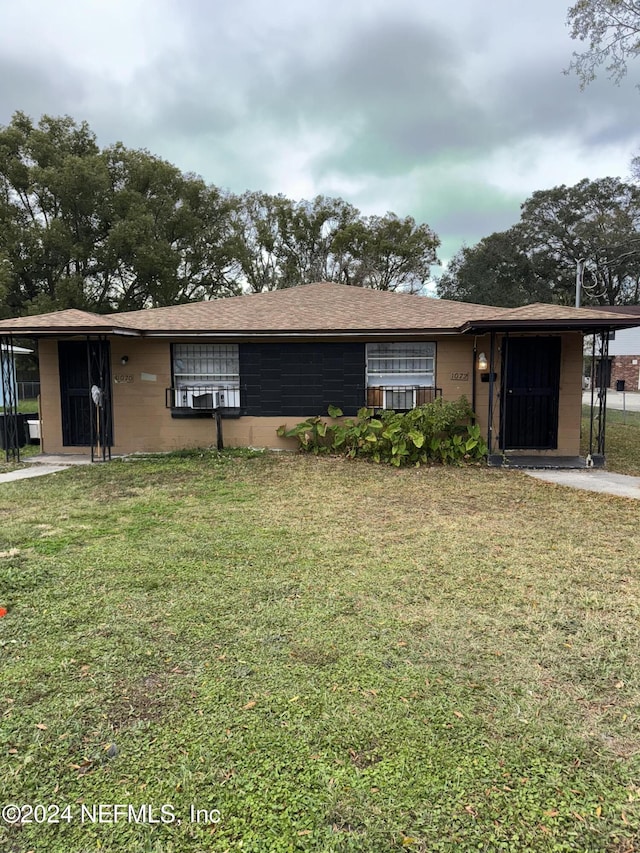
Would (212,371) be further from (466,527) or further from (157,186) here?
(157,186)

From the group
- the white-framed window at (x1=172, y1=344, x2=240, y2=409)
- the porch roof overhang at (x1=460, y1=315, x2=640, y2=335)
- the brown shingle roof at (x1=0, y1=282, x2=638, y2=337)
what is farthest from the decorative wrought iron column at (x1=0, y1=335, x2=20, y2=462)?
the porch roof overhang at (x1=460, y1=315, x2=640, y2=335)

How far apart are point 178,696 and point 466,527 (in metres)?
3.38

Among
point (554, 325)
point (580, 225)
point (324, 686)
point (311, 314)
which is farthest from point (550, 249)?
point (324, 686)

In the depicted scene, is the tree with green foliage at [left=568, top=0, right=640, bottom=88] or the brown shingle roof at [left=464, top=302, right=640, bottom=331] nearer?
the brown shingle roof at [left=464, top=302, right=640, bottom=331]

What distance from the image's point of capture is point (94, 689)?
7.75 feet

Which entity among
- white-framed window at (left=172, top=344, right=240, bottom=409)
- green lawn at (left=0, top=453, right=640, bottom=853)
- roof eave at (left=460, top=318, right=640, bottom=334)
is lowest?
green lawn at (left=0, top=453, right=640, bottom=853)

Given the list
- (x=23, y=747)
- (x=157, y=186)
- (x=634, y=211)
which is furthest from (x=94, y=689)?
(x=634, y=211)

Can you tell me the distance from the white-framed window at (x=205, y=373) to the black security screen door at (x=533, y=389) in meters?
5.09

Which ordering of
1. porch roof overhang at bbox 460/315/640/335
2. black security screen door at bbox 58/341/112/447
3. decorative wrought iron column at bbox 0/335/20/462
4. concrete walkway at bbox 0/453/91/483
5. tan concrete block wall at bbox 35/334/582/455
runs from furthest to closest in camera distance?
black security screen door at bbox 58/341/112/447
tan concrete block wall at bbox 35/334/582/455
decorative wrought iron column at bbox 0/335/20/462
concrete walkway at bbox 0/453/91/483
porch roof overhang at bbox 460/315/640/335

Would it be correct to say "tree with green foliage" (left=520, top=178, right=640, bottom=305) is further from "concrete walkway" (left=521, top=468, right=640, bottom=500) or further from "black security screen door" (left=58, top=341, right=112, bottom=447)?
"black security screen door" (left=58, top=341, right=112, bottom=447)

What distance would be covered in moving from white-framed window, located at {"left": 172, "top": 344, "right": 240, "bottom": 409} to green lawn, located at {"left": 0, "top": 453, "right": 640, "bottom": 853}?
5.05 meters

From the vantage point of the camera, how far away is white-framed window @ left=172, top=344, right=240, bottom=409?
32.1 feet

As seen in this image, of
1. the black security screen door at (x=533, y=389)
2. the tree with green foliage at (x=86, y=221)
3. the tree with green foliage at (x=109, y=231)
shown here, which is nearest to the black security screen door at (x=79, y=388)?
the black security screen door at (x=533, y=389)

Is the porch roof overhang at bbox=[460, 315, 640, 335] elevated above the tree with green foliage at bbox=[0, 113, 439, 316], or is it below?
below
